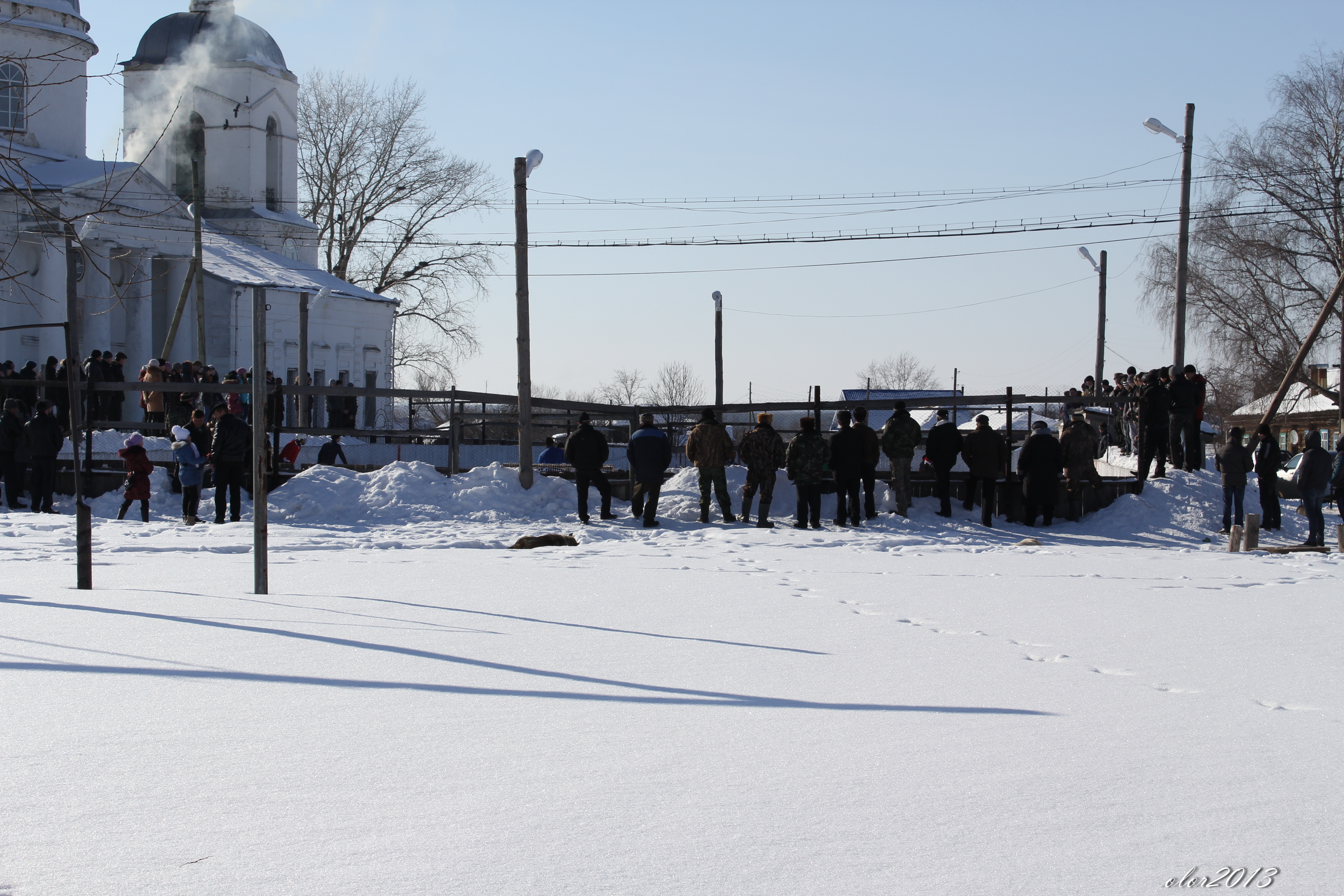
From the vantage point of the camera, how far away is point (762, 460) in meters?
16.8

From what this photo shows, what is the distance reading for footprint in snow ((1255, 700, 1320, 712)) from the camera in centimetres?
508

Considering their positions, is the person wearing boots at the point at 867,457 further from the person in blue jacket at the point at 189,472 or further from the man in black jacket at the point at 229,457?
the person in blue jacket at the point at 189,472

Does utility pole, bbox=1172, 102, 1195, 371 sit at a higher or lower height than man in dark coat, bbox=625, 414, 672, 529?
higher

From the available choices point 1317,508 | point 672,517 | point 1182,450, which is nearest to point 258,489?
point 672,517

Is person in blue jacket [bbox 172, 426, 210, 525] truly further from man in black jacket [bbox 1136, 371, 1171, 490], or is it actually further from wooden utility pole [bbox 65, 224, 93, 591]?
man in black jacket [bbox 1136, 371, 1171, 490]

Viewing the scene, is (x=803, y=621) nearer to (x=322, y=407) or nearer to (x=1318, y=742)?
(x=1318, y=742)

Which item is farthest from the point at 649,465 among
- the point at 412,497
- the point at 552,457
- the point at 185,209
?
the point at 185,209

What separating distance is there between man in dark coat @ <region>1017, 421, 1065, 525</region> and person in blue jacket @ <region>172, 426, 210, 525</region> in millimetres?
11250

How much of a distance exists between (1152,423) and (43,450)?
53.0ft

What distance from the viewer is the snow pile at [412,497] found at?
16141 mm

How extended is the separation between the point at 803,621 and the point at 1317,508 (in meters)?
10.6

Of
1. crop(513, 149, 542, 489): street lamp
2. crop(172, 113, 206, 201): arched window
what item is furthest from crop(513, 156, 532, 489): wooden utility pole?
crop(172, 113, 206, 201): arched window

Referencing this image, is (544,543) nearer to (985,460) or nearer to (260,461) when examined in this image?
(260,461)

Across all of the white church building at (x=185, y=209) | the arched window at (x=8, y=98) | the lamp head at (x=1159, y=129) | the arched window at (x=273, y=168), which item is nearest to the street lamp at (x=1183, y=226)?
the lamp head at (x=1159, y=129)
